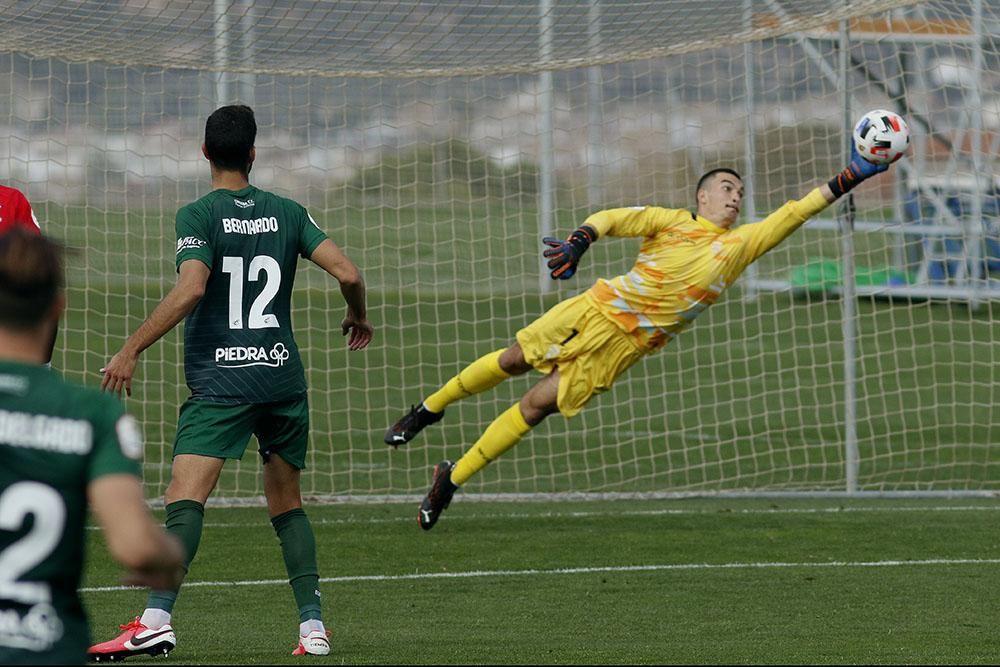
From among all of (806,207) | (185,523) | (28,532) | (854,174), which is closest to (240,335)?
(185,523)

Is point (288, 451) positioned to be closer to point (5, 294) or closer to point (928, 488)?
point (5, 294)

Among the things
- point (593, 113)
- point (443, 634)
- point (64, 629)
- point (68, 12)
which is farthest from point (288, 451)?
point (593, 113)

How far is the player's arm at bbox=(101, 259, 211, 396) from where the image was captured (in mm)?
5230

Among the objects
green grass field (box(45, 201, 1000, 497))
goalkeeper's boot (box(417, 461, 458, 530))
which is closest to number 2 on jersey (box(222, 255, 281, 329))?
goalkeeper's boot (box(417, 461, 458, 530))

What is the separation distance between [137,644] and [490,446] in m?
3.67

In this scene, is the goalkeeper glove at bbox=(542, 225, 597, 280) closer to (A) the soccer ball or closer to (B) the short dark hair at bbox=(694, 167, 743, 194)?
(B) the short dark hair at bbox=(694, 167, 743, 194)

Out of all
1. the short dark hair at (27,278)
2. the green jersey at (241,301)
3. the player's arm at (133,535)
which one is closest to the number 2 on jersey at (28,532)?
the player's arm at (133,535)

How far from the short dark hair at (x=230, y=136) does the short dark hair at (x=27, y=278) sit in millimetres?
2718

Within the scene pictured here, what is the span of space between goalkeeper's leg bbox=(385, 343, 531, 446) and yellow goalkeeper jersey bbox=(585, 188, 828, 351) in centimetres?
59

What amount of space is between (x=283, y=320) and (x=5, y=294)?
114 inches

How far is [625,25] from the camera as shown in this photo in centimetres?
969

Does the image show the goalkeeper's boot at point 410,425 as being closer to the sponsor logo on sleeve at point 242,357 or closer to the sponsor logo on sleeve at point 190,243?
the sponsor logo on sleeve at point 242,357

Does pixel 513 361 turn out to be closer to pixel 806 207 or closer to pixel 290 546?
pixel 806 207

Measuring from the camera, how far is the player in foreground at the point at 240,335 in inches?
213
